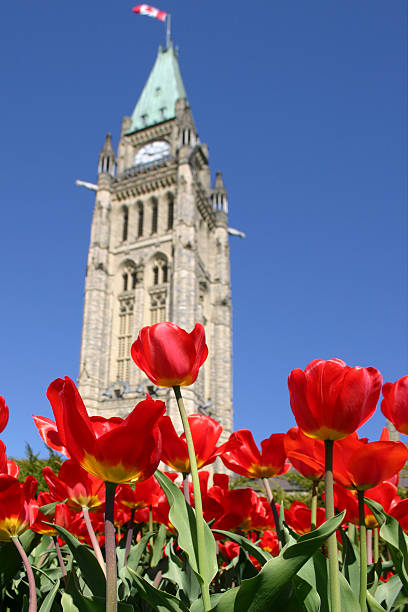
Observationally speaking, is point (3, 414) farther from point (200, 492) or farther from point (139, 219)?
point (139, 219)

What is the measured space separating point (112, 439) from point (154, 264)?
3118 cm

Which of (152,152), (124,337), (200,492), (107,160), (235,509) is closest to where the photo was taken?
(200,492)

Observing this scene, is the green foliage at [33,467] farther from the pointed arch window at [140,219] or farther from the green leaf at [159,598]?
the pointed arch window at [140,219]

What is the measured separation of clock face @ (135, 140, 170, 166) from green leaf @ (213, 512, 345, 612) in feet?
123

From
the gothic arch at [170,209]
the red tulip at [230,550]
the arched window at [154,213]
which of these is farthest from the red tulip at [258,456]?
the arched window at [154,213]

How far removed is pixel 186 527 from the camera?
34.7 inches

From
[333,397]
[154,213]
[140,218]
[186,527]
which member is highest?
[154,213]

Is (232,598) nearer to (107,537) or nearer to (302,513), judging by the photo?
(107,537)

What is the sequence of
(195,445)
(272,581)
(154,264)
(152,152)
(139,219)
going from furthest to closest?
(152,152), (139,219), (154,264), (195,445), (272,581)

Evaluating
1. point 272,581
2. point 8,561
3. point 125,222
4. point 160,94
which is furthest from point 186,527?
point 160,94

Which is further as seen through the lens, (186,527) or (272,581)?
(186,527)

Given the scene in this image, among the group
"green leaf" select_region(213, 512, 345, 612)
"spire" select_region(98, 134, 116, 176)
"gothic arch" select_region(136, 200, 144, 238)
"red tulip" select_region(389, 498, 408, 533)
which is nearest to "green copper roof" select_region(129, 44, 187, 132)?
"spire" select_region(98, 134, 116, 176)

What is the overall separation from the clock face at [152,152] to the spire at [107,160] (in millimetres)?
2000

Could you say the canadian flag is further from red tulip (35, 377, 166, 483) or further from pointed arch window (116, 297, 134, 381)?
red tulip (35, 377, 166, 483)
